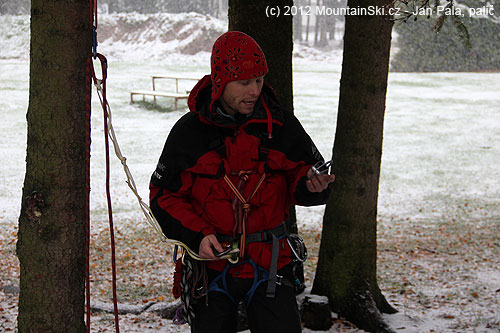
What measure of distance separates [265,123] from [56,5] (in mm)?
1083

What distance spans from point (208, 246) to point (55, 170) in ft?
2.61

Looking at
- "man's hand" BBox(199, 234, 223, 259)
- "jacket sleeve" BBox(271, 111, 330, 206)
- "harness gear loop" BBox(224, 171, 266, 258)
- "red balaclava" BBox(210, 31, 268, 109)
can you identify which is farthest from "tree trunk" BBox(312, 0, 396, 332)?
"man's hand" BBox(199, 234, 223, 259)

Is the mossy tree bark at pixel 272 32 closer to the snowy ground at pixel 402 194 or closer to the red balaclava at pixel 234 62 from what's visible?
the snowy ground at pixel 402 194

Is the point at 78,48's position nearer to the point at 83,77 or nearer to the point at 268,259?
the point at 83,77

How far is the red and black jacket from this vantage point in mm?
2758

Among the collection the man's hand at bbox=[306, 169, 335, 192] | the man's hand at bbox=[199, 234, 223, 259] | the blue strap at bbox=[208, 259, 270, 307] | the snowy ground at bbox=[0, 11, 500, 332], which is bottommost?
the snowy ground at bbox=[0, 11, 500, 332]

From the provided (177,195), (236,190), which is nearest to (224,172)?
(236,190)

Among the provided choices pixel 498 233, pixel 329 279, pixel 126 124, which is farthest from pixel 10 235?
pixel 126 124

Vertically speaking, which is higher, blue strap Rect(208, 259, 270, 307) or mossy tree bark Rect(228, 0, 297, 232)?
mossy tree bark Rect(228, 0, 297, 232)

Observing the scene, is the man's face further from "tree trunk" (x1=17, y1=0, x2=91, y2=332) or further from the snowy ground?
the snowy ground

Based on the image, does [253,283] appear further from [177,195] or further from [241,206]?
[177,195]

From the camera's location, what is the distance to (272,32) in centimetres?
514

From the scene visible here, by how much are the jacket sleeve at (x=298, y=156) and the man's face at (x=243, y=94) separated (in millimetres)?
198

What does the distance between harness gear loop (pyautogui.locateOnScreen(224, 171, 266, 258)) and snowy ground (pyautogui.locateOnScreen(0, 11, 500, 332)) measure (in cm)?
245
